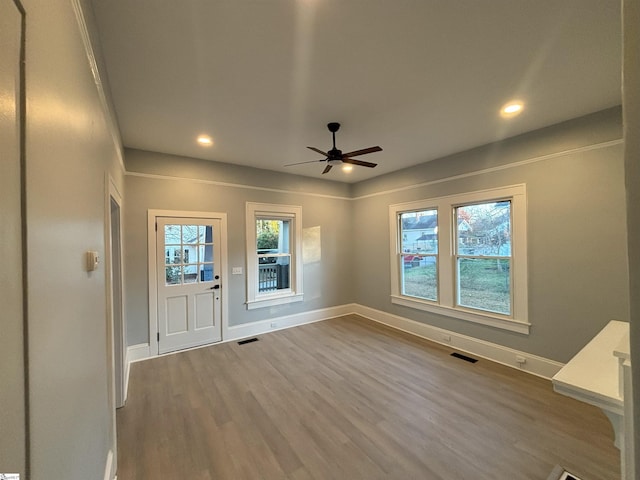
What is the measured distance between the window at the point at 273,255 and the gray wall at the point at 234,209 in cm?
12

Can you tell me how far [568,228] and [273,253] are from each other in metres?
4.05

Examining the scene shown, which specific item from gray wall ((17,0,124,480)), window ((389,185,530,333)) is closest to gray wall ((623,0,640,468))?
gray wall ((17,0,124,480))

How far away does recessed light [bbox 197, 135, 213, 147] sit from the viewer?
3174 millimetres

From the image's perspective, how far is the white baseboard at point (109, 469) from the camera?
61.5 inches

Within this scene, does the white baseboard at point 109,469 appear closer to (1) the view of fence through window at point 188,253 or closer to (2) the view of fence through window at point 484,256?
(1) the view of fence through window at point 188,253

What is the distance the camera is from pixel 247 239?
4312mm

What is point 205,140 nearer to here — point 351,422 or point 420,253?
point 351,422

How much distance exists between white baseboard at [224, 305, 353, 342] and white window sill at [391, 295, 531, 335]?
48.8 inches

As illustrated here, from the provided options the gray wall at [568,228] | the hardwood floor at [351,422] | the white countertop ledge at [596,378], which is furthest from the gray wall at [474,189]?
the white countertop ledge at [596,378]

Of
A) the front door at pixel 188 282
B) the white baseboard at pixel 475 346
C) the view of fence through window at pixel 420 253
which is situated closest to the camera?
the white baseboard at pixel 475 346

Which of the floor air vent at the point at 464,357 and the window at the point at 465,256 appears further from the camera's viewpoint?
the floor air vent at the point at 464,357

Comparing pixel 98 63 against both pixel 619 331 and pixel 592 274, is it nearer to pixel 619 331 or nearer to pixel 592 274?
pixel 619 331

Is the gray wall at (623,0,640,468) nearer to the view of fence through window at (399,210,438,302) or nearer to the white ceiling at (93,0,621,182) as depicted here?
the white ceiling at (93,0,621,182)

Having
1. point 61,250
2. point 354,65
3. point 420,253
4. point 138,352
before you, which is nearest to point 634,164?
point 61,250
